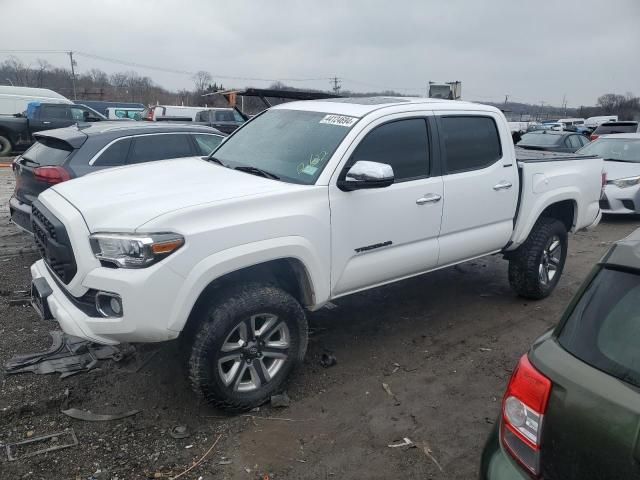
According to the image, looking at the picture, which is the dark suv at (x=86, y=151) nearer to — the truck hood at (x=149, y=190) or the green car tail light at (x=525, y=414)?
the truck hood at (x=149, y=190)

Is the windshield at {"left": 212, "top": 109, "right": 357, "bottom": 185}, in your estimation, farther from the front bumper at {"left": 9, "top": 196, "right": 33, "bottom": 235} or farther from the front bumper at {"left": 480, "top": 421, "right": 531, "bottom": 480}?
the front bumper at {"left": 9, "top": 196, "right": 33, "bottom": 235}

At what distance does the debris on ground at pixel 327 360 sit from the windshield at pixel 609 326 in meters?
2.47

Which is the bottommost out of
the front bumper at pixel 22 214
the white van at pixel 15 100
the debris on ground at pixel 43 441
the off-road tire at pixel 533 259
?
the debris on ground at pixel 43 441

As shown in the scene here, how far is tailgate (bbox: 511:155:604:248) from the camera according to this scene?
5023mm

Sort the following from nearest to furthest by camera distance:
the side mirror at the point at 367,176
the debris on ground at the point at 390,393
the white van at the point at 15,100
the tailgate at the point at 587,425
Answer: the tailgate at the point at 587,425 → the side mirror at the point at 367,176 → the debris on ground at the point at 390,393 → the white van at the point at 15,100

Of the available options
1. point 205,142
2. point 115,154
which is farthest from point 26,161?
point 205,142

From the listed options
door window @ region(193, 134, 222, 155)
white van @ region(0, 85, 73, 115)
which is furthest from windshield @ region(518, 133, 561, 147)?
white van @ region(0, 85, 73, 115)

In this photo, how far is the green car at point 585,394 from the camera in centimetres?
151

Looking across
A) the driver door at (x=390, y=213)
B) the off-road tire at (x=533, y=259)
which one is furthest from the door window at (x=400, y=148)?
the off-road tire at (x=533, y=259)

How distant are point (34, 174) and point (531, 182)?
5358 millimetres

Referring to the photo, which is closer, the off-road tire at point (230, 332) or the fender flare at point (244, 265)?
the fender flare at point (244, 265)

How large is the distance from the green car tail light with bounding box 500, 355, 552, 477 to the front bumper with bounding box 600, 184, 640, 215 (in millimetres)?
9054

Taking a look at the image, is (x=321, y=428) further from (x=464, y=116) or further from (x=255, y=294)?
(x=464, y=116)

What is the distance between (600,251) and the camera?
305 inches
